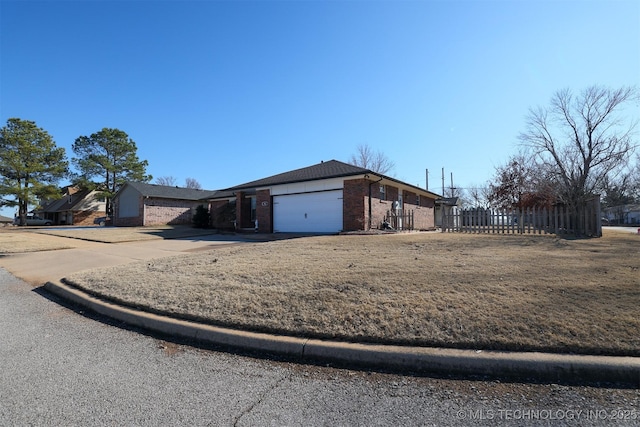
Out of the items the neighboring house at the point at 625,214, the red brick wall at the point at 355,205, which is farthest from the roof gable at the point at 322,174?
the neighboring house at the point at 625,214

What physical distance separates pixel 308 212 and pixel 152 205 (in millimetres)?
19169

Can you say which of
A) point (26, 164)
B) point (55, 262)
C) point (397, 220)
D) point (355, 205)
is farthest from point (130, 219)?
point (397, 220)

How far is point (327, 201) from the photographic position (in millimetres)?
16375

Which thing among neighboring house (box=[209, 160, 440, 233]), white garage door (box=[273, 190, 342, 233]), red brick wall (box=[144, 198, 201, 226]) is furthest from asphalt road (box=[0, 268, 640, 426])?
red brick wall (box=[144, 198, 201, 226])

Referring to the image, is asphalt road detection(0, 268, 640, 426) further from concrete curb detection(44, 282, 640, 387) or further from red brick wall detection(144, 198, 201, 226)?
red brick wall detection(144, 198, 201, 226)

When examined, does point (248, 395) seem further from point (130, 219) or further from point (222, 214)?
point (130, 219)

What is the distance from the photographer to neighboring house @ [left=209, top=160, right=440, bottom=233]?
1529 centimetres

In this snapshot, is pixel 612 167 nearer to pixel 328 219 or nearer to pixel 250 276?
pixel 328 219

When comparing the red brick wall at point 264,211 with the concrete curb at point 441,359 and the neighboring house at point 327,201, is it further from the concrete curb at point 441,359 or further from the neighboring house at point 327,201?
the concrete curb at point 441,359

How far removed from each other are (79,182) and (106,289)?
145 ft

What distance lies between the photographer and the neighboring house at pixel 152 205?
29.2 meters

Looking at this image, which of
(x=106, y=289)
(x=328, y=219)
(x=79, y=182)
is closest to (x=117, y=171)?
(x=79, y=182)

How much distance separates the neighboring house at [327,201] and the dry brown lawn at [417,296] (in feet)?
26.2

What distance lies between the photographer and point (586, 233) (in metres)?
13.5
